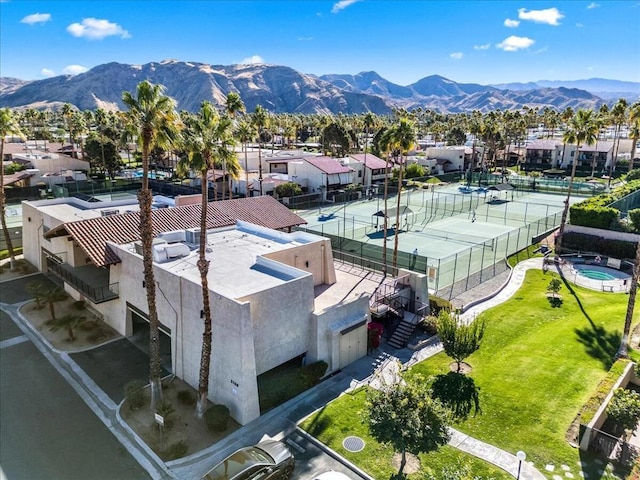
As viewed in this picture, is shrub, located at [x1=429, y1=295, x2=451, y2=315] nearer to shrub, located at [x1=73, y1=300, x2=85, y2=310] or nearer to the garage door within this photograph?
the garage door

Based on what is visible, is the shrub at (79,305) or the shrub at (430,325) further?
the shrub at (79,305)

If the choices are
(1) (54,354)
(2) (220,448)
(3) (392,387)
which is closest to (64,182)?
(1) (54,354)

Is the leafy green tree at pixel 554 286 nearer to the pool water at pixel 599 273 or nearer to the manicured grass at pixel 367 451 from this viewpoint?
the pool water at pixel 599 273

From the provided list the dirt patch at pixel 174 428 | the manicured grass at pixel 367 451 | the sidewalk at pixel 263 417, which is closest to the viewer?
the manicured grass at pixel 367 451

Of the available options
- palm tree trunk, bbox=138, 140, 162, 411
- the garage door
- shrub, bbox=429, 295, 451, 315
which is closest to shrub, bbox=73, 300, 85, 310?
palm tree trunk, bbox=138, 140, 162, 411

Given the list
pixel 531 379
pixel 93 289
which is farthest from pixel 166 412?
pixel 531 379

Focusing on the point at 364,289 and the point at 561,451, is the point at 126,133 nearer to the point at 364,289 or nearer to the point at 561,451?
the point at 364,289

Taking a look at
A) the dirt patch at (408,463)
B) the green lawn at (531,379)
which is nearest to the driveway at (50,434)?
the green lawn at (531,379)
